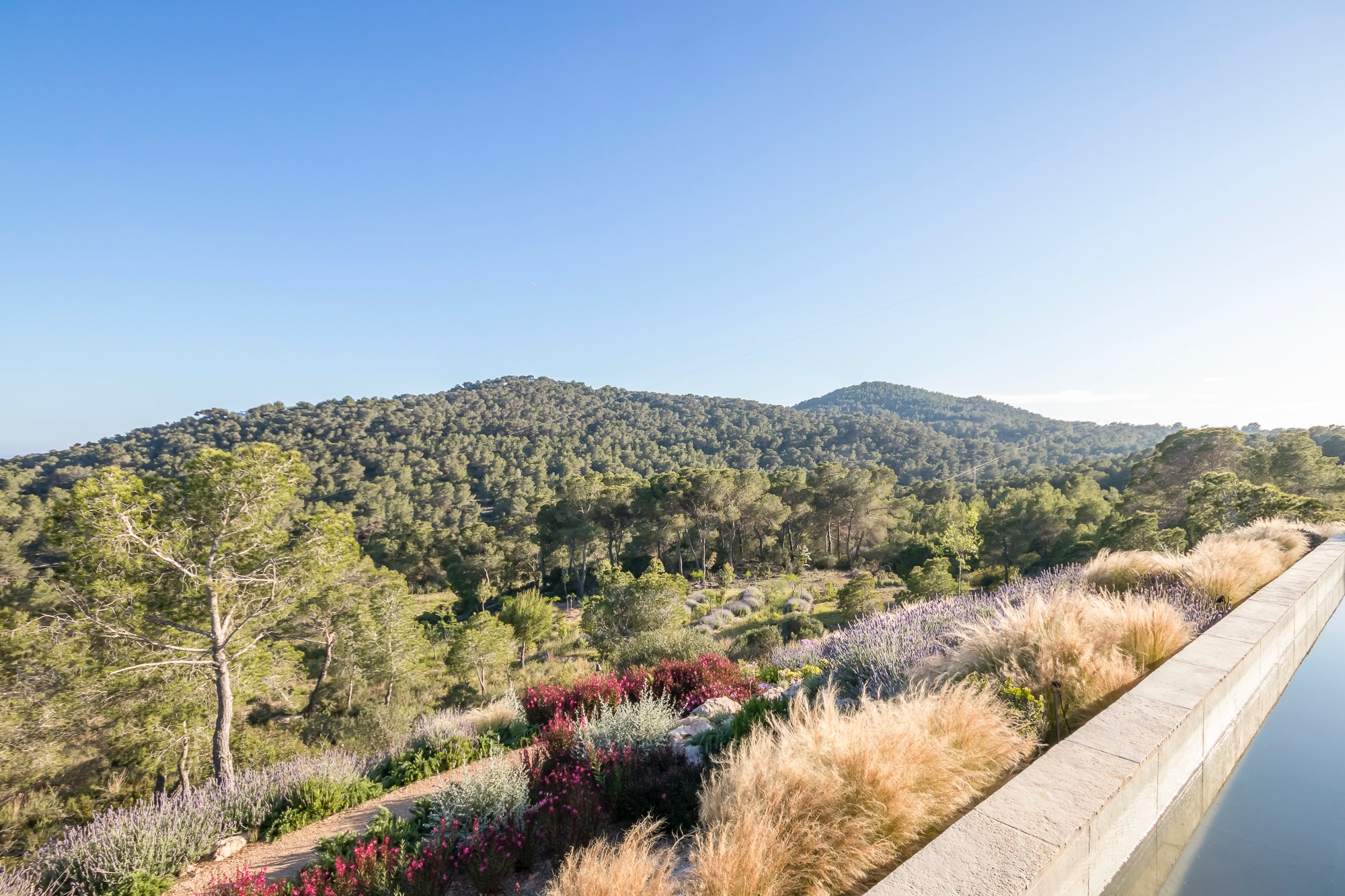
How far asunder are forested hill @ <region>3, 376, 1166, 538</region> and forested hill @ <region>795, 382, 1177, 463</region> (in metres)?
0.90

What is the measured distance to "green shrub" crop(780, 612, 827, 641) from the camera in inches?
659

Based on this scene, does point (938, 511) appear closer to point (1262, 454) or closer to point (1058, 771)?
point (1262, 454)

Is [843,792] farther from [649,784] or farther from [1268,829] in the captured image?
[1268,829]

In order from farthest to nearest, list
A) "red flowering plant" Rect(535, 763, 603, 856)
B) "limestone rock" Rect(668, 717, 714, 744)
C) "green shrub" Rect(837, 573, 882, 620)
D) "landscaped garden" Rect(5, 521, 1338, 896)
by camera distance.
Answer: "green shrub" Rect(837, 573, 882, 620) < "limestone rock" Rect(668, 717, 714, 744) < "red flowering plant" Rect(535, 763, 603, 856) < "landscaped garden" Rect(5, 521, 1338, 896)

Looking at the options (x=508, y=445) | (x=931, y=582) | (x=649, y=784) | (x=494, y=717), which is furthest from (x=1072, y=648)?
(x=508, y=445)

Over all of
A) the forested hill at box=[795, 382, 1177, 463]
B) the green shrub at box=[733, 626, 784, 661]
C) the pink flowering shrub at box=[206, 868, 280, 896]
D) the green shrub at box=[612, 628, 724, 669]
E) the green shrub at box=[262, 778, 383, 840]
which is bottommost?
the green shrub at box=[733, 626, 784, 661]

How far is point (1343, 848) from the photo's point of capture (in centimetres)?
284

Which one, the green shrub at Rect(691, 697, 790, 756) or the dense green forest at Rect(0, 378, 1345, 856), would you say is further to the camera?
the dense green forest at Rect(0, 378, 1345, 856)

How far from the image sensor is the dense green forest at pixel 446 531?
31.3ft

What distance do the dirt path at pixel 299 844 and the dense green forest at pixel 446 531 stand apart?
590 cm

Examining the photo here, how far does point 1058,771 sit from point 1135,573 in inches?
228

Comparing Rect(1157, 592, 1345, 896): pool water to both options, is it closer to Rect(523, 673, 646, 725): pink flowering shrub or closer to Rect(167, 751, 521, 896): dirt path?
Rect(523, 673, 646, 725): pink flowering shrub

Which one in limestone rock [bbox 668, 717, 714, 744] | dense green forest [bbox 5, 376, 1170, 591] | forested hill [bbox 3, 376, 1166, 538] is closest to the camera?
limestone rock [bbox 668, 717, 714, 744]

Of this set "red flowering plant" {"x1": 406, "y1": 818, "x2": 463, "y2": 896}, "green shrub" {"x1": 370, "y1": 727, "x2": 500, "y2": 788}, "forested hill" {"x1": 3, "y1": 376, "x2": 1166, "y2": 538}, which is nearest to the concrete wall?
"red flowering plant" {"x1": 406, "y1": 818, "x2": 463, "y2": 896}
